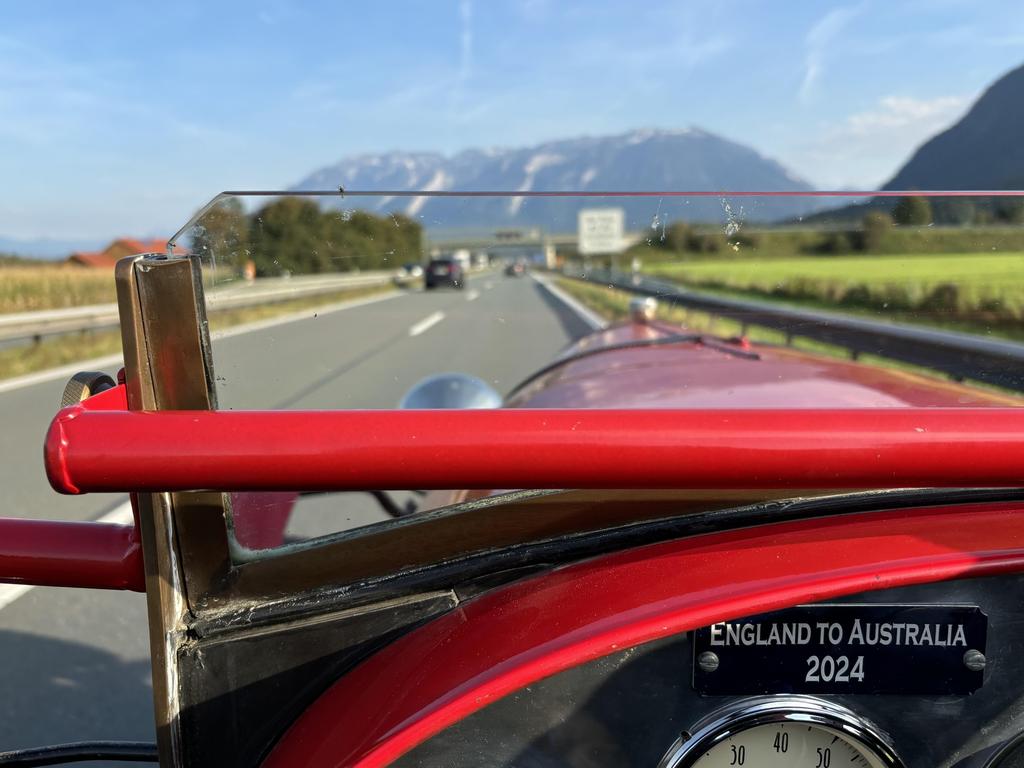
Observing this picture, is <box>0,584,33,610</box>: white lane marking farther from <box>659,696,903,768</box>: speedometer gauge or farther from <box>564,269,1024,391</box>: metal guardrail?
<box>659,696,903,768</box>: speedometer gauge

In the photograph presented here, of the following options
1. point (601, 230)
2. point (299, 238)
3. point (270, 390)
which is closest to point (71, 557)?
point (270, 390)

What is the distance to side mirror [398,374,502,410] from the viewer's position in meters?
2.42

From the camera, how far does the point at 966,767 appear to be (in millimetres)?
1151

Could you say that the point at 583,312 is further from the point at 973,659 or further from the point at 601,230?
the point at 973,659

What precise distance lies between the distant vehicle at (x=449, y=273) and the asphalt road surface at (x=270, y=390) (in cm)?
2

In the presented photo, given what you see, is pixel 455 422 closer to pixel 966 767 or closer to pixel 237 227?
pixel 237 227

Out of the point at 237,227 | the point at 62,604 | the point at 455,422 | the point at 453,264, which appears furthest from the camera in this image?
the point at 62,604

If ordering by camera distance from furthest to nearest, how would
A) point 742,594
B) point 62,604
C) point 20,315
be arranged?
1. point 20,315
2. point 62,604
3. point 742,594

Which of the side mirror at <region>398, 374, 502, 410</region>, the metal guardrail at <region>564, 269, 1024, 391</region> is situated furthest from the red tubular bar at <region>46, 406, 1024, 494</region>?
the side mirror at <region>398, 374, 502, 410</region>

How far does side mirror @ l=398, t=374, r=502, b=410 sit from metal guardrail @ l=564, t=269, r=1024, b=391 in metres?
0.89

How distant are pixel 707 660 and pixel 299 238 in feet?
2.71

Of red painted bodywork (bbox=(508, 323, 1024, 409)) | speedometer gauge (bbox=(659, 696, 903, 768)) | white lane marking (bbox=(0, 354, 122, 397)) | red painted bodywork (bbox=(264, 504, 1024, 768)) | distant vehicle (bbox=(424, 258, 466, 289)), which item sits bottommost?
white lane marking (bbox=(0, 354, 122, 397))

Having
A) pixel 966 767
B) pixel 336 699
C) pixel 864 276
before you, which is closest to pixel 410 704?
pixel 336 699

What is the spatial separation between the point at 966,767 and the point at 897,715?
130 mm
